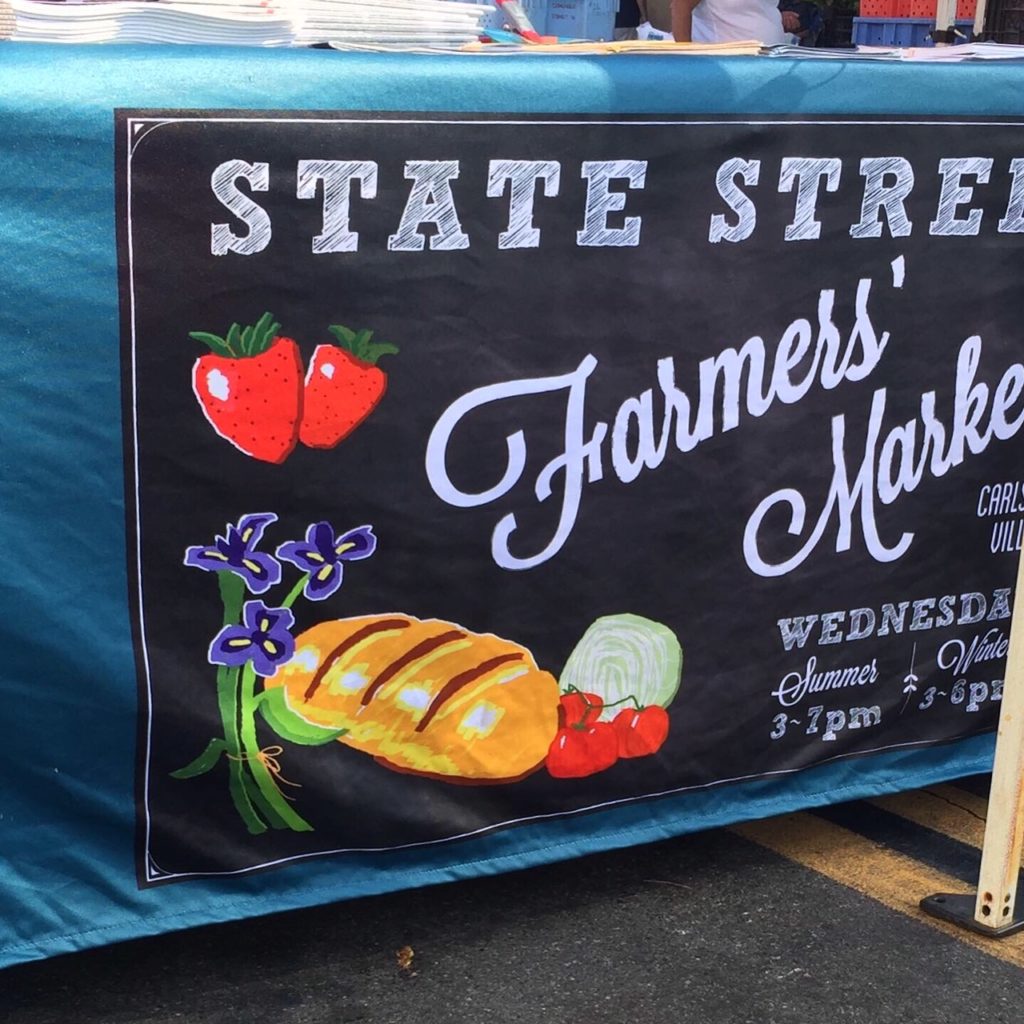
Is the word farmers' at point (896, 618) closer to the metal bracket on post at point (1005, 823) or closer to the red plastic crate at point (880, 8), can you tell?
the metal bracket on post at point (1005, 823)

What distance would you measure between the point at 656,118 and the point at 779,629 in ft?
3.46

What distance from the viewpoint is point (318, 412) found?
8.55ft

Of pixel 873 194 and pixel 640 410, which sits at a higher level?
pixel 873 194

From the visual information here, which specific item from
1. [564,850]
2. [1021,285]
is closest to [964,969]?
[564,850]

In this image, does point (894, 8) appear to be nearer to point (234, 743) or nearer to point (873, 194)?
point (873, 194)

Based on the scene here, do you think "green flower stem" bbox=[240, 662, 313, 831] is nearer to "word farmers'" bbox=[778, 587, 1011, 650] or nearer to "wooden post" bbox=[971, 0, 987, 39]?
"word farmers'" bbox=[778, 587, 1011, 650]

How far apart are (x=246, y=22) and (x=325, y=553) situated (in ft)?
3.22

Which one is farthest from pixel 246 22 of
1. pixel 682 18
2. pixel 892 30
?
pixel 892 30

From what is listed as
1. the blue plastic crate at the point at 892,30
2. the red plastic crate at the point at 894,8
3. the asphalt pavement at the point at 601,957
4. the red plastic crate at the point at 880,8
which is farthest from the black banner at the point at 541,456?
the red plastic crate at the point at 880,8

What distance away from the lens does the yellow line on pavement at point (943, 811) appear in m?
3.49

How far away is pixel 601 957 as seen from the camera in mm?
2922

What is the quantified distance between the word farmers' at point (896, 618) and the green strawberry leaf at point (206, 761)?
1167mm

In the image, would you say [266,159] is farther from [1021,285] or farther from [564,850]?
[1021,285]

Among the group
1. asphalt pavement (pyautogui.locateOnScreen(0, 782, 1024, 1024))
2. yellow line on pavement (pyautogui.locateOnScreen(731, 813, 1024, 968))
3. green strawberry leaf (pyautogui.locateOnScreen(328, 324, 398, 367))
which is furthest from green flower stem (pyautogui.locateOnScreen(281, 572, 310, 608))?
yellow line on pavement (pyautogui.locateOnScreen(731, 813, 1024, 968))
